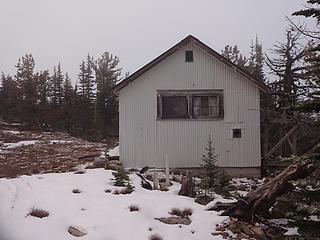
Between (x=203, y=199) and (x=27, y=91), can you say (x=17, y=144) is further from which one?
(x=203, y=199)

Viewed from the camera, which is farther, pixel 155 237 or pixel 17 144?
pixel 17 144

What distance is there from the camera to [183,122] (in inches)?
719

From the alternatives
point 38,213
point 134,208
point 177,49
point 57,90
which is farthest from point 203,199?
point 57,90

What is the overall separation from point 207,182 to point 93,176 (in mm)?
4389

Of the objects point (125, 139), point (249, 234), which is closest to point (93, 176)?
point (125, 139)

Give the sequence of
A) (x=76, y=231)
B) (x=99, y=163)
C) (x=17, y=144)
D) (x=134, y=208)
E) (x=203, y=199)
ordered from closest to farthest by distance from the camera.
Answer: (x=76, y=231)
(x=134, y=208)
(x=203, y=199)
(x=99, y=163)
(x=17, y=144)

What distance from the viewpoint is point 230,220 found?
10.6 m

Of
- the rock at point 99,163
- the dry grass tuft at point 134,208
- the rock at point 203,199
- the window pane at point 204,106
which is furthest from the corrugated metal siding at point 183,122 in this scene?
the dry grass tuft at point 134,208

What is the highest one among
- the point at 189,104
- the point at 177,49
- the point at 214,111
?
the point at 177,49

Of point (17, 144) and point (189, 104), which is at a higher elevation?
point (189, 104)

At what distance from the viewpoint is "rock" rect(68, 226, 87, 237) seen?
9258mm

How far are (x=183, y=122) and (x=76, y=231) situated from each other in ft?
31.7

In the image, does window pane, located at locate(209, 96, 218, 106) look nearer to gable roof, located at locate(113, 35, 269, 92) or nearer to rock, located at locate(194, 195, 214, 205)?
gable roof, located at locate(113, 35, 269, 92)

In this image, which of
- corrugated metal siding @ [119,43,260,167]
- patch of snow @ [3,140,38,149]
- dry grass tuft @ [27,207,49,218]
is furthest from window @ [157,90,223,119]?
patch of snow @ [3,140,38,149]
